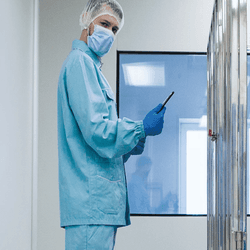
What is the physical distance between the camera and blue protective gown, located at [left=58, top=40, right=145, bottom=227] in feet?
3.97

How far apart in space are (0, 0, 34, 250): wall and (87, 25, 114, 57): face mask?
421 mm

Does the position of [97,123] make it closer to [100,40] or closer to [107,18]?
[100,40]

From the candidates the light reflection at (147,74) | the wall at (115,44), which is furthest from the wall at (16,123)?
the light reflection at (147,74)

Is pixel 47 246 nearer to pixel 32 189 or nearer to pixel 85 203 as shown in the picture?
pixel 32 189

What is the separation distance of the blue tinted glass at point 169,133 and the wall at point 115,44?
88 mm

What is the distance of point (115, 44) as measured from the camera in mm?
2682

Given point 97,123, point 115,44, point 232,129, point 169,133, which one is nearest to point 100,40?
point 97,123

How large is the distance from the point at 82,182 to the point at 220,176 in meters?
0.59

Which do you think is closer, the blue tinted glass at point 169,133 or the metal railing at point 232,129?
the metal railing at point 232,129

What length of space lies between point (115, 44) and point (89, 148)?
1570mm

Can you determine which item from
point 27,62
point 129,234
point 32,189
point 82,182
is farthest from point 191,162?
point 82,182

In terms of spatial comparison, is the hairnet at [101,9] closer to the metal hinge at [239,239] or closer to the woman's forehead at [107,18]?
the woman's forehead at [107,18]

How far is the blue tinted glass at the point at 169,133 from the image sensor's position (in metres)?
2.67

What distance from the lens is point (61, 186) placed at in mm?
1278
